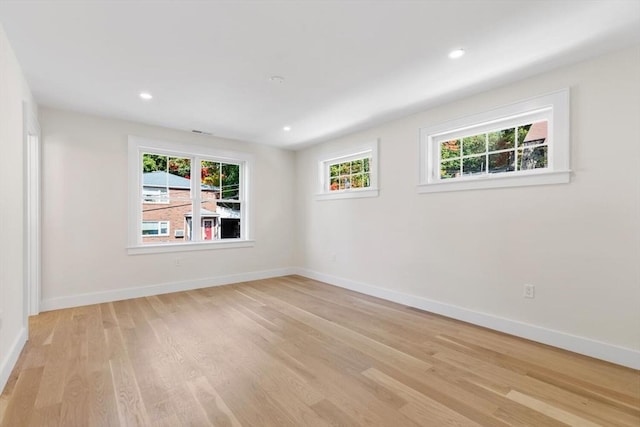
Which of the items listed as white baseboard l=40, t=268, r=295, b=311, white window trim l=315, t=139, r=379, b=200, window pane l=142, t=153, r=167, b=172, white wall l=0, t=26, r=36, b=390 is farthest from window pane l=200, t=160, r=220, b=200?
white wall l=0, t=26, r=36, b=390

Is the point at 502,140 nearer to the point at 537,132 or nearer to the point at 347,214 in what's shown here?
the point at 537,132

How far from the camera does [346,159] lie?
16.3ft

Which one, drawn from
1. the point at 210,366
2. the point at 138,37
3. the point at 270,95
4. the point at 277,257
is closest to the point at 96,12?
the point at 138,37

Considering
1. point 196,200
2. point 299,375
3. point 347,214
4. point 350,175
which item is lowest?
point 299,375

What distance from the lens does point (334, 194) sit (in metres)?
5.05

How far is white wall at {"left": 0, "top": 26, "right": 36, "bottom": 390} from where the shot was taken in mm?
2057

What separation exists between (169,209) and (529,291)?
4841 millimetres

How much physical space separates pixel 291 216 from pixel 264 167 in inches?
43.8

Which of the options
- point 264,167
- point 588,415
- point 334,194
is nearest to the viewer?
point 588,415

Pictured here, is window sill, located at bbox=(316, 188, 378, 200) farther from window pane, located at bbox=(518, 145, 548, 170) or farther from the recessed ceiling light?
the recessed ceiling light

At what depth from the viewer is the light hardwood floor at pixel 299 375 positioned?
174 cm

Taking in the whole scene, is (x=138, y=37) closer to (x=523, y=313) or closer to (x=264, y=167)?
(x=264, y=167)

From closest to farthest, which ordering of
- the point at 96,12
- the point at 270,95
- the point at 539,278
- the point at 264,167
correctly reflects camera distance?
1. the point at 96,12
2. the point at 539,278
3. the point at 270,95
4. the point at 264,167

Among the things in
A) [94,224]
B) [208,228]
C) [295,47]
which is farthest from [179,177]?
[295,47]
